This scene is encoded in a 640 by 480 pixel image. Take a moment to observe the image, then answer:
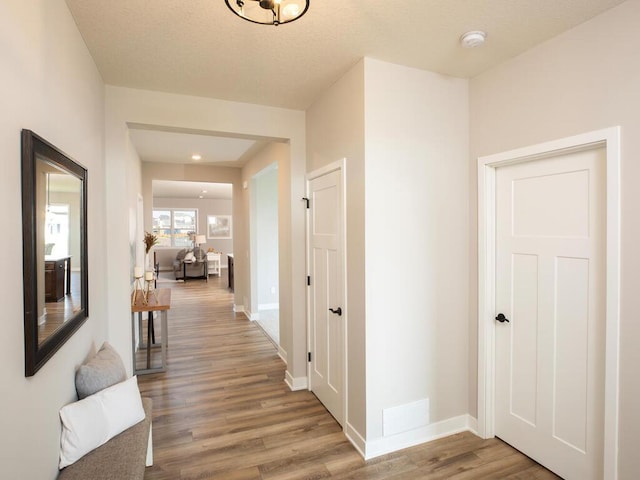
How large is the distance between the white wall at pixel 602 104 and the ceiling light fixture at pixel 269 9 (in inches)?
64.8

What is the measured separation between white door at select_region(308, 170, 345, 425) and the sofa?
27.5ft

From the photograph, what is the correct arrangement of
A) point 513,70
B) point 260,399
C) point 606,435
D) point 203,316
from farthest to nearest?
point 203,316 → point 260,399 → point 513,70 → point 606,435

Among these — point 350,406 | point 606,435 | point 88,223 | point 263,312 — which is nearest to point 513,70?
point 606,435

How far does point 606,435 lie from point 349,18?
8.71ft

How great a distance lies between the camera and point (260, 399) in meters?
3.21

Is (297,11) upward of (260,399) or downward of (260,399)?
upward

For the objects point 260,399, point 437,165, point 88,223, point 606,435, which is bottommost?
point 260,399

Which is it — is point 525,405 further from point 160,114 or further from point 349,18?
point 160,114

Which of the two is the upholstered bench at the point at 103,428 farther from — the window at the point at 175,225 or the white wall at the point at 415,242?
the window at the point at 175,225

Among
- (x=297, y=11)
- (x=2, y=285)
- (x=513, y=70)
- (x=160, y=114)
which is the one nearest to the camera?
(x=2, y=285)

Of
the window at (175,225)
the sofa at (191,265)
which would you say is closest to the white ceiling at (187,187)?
the window at (175,225)

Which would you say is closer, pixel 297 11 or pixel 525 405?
pixel 297 11

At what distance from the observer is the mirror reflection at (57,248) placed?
1378 mm

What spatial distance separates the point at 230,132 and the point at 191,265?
8.48 m
